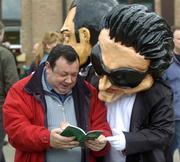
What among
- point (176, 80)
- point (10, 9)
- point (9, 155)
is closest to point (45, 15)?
point (10, 9)

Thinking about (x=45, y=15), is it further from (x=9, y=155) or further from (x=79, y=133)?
(x=79, y=133)

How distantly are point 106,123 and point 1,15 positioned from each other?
14.9 meters

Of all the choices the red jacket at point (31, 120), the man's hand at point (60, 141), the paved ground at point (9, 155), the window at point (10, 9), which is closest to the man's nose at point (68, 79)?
the red jacket at point (31, 120)

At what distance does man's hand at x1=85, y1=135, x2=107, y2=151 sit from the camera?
312cm

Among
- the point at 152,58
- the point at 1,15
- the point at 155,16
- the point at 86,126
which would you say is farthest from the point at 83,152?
the point at 1,15

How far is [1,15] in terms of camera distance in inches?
700

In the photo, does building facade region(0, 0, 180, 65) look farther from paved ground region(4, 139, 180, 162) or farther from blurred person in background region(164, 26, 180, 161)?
blurred person in background region(164, 26, 180, 161)

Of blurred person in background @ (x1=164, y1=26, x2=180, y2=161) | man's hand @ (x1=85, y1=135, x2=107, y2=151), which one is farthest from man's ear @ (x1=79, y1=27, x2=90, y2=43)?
blurred person in background @ (x1=164, y1=26, x2=180, y2=161)

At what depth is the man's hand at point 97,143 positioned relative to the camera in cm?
312

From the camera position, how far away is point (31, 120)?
3223 millimetres

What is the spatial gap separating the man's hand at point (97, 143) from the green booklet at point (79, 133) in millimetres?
55

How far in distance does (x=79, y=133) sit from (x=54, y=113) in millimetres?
299

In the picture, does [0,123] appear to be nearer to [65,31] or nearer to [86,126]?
[65,31]

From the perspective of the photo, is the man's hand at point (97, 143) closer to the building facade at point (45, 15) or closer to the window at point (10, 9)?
the building facade at point (45, 15)
